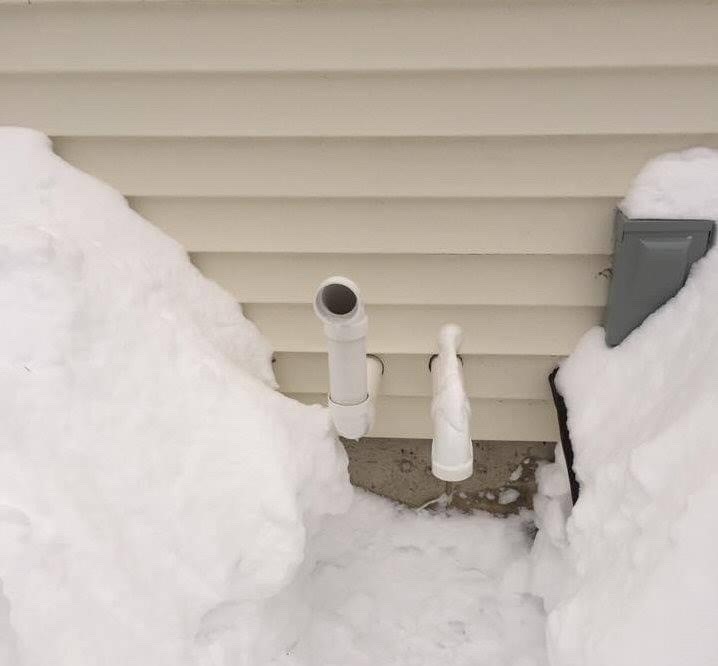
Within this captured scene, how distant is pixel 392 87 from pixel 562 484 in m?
1.26

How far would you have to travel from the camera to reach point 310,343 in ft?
6.31

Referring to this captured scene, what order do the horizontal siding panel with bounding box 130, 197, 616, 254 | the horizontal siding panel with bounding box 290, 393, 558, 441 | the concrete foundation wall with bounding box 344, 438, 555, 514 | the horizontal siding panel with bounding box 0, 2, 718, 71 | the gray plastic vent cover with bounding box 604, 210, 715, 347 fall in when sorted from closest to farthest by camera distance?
the horizontal siding panel with bounding box 0, 2, 718, 71 → the gray plastic vent cover with bounding box 604, 210, 715, 347 → the horizontal siding panel with bounding box 130, 197, 616, 254 → the horizontal siding panel with bounding box 290, 393, 558, 441 → the concrete foundation wall with bounding box 344, 438, 555, 514

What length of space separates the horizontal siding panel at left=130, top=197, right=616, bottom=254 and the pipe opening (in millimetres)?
307

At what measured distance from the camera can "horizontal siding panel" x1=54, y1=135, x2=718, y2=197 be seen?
154 centimetres

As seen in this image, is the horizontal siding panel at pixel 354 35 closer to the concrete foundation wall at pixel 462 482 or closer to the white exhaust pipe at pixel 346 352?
the white exhaust pipe at pixel 346 352

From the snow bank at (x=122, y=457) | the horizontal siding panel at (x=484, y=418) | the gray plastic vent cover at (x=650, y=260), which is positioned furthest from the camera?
the horizontal siding panel at (x=484, y=418)

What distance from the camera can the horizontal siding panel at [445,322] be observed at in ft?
6.02

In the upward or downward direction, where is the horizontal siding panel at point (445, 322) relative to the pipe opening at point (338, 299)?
downward

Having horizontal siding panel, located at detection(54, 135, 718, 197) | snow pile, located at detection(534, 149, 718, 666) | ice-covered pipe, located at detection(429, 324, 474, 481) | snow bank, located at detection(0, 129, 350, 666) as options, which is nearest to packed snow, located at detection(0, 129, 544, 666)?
snow bank, located at detection(0, 129, 350, 666)

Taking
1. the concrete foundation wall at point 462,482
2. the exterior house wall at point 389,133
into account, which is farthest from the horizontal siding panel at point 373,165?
the concrete foundation wall at point 462,482

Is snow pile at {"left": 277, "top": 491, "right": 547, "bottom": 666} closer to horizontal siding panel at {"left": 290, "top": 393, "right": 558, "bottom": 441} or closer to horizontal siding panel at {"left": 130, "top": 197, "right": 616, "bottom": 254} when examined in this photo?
horizontal siding panel at {"left": 290, "top": 393, "right": 558, "bottom": 441}

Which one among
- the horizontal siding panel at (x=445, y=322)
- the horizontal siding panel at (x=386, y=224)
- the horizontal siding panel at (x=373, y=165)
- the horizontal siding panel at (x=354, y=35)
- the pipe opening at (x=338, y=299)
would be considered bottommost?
the horizontal siding panel at (x=445, y=322)

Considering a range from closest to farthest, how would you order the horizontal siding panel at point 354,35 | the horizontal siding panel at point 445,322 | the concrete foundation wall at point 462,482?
1. the horizontal siding panel at point 354,35
2. the horizontal siding panel at point 445,322
3. the concrete foundation wall at point 462,482

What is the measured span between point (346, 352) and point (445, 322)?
0.45m
